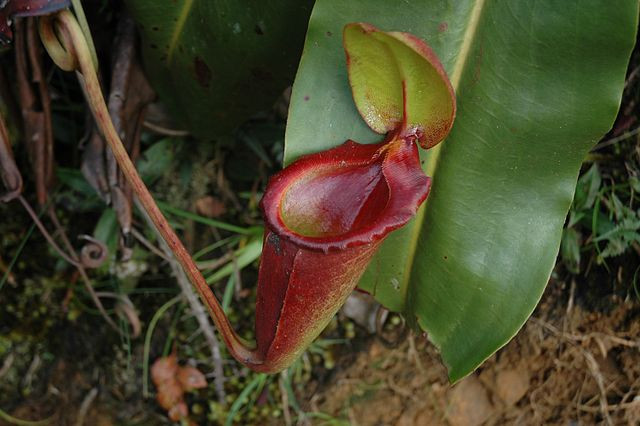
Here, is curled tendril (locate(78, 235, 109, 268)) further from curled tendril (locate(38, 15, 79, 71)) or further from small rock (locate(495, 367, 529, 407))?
small rock (locate(495, 367, 529, 407))

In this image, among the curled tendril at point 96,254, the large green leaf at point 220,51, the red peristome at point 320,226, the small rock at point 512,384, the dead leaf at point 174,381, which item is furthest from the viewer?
the dead leaf at point 174,381

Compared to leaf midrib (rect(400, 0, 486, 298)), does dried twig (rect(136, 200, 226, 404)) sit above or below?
below

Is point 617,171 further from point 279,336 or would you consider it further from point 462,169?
point 279,336

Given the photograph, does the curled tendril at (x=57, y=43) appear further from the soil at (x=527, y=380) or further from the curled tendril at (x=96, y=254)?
the soil at (x=527, y=380)

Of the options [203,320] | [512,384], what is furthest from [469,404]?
[203,320]

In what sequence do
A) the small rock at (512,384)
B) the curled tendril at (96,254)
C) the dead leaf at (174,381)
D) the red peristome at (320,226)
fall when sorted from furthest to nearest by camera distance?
the dead leaf at (174,381) → the small rock at (512,384) → the curled tendril at (96,254) → the red peristome at (320,226)

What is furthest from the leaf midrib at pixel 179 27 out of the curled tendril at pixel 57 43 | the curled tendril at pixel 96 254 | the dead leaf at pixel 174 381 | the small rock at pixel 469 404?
the small rock at pixel 469 404

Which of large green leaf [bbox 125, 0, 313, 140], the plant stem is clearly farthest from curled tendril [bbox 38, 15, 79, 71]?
large green leaf [bbox 125, 0, 313, 140]
